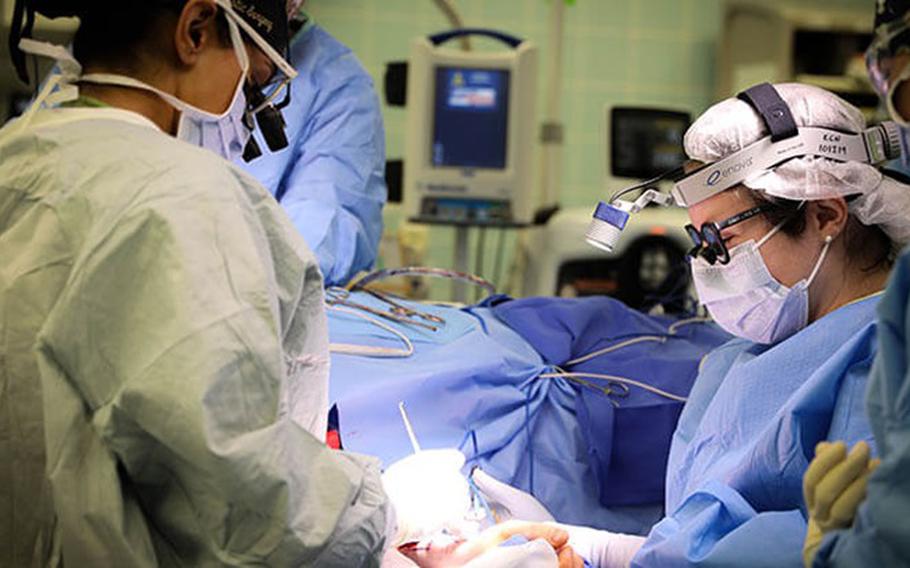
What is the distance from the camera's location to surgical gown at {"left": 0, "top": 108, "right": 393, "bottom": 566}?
116 centimetres

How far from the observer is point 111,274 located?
118 cm

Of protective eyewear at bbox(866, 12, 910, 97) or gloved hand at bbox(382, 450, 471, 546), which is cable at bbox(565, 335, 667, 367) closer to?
gloved hand at bbox(382, 450, 471, 546)

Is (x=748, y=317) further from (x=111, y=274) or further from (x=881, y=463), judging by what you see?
(x=111, y=274)

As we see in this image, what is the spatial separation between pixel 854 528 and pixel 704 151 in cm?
96

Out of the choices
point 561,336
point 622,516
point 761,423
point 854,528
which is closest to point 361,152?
point 561,336

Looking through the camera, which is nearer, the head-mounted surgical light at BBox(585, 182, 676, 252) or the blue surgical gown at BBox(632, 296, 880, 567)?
the blue surgical gown at BBox(632, 296, 880, 567)

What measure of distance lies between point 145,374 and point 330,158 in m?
1.55

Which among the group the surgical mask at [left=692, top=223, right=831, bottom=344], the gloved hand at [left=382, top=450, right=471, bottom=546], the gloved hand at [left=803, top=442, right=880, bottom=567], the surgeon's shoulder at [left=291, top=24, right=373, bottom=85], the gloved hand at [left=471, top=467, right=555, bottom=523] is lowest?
Answer: the gloved hand at [left=471, top=467, right=555, bottom=523]

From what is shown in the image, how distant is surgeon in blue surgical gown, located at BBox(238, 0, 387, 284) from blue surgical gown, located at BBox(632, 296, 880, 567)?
1.01 m

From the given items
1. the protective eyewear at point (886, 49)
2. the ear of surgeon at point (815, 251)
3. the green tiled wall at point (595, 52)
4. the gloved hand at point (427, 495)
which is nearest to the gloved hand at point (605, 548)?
the gloved hand at point (427, 495)

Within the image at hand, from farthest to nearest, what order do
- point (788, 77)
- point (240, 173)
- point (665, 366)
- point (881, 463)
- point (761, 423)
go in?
point (788, 77) → point (665, 366) → point (761, 423) → point (240, 173) → point (881, 463)

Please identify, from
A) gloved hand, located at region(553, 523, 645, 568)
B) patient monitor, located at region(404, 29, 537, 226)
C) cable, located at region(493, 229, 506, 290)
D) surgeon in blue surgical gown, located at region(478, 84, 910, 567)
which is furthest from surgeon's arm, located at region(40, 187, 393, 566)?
cable, located at region(493, 229, 506, 290)

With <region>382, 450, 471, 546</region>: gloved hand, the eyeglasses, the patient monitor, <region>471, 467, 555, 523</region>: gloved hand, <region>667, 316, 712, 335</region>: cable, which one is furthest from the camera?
the patient monitor

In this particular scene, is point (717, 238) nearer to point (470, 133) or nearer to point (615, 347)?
point (615, 347)
